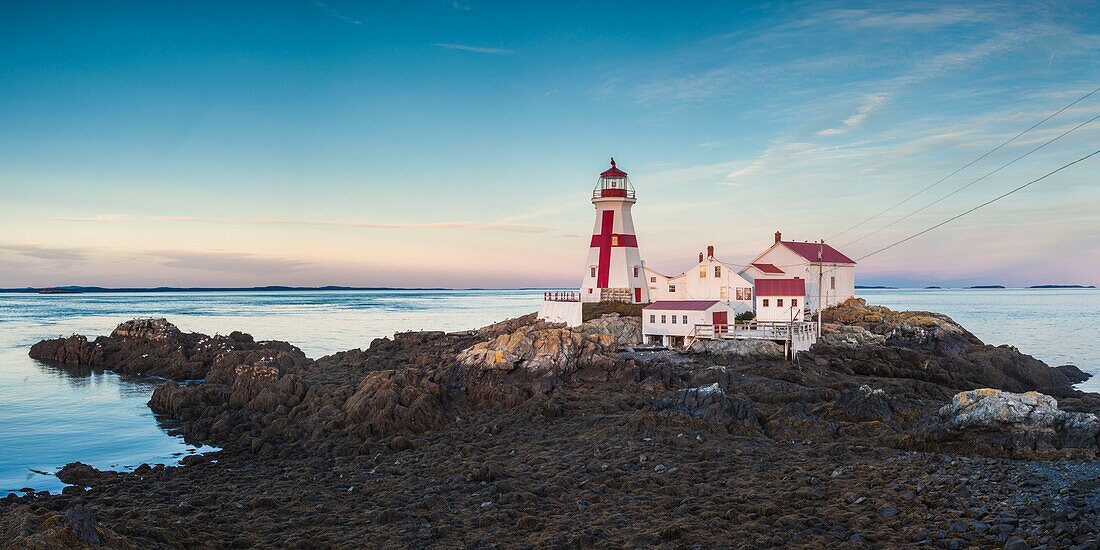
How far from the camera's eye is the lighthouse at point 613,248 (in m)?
36.6

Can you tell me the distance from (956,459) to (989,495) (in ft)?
8.37

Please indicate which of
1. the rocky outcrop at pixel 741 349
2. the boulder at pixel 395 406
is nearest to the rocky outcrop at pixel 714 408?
the boulder at pixel 395 406

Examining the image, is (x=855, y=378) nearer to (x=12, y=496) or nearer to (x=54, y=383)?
(x=12, y=496)

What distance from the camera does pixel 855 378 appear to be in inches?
933

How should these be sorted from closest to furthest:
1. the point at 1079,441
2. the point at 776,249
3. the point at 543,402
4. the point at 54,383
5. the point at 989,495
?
the point at 989,495, the point at 1079,441, the point at 543,402, the point at 54,383, the point at 776,249

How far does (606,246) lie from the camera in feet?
121

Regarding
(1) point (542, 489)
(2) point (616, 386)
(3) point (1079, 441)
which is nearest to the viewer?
(1) point (542, 489)

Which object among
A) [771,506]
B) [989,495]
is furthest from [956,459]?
[771,506]

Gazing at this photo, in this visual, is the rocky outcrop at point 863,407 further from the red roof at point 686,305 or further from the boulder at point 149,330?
the boulder at point 149,330

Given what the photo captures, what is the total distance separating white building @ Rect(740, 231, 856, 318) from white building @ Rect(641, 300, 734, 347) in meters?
8.33

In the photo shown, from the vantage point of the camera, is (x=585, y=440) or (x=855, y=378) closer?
(x=585, y=440)

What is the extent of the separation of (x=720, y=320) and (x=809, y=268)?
11.1m

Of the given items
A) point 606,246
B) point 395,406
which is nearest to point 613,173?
point 606,246

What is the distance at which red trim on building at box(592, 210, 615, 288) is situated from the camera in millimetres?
36812
